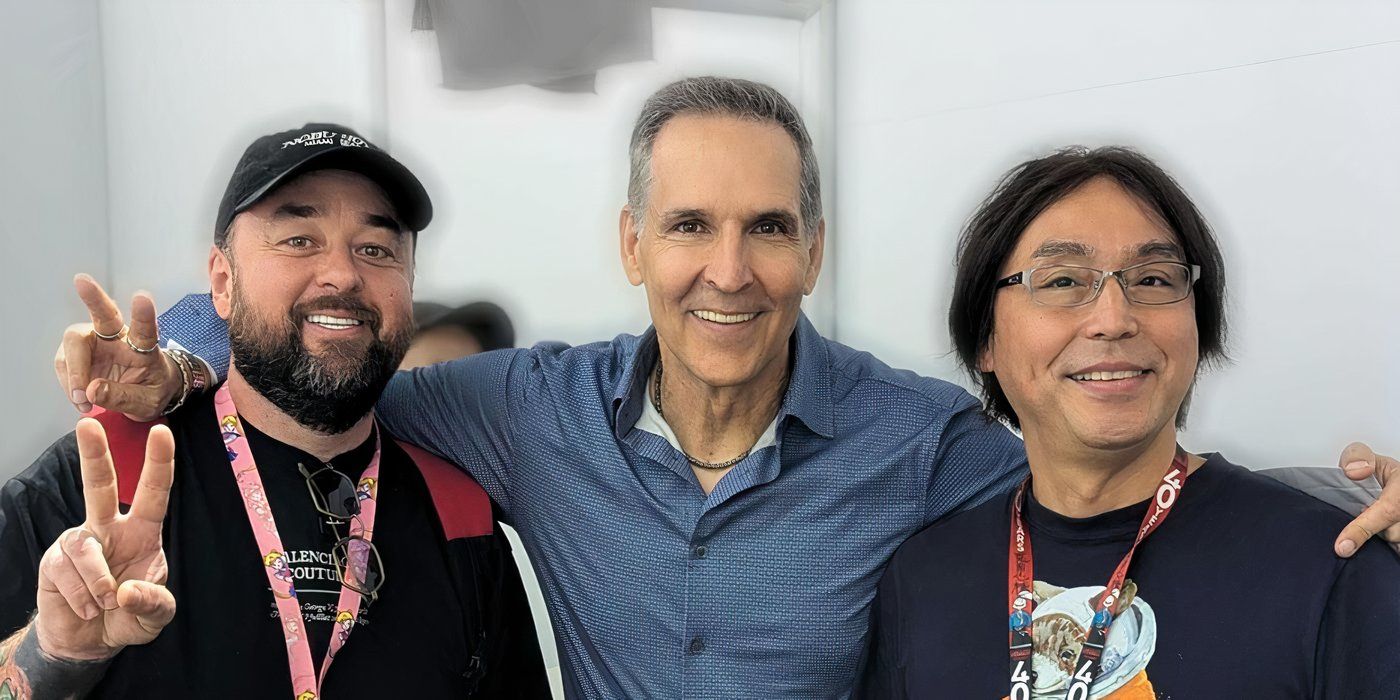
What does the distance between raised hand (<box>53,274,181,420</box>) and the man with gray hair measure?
59 mm

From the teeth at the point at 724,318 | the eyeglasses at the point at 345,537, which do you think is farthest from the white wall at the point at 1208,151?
the eyeglasses at the point at 345,537

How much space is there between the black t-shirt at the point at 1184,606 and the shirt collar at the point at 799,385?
0.38 meters

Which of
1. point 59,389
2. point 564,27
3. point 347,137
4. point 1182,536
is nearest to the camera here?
point 1182,536

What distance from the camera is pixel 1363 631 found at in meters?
1.27

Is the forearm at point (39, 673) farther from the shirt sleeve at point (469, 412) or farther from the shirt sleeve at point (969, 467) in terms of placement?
the shirt sleeve at point (969, 467)

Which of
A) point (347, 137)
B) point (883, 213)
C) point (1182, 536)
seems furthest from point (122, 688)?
point (883, 213)

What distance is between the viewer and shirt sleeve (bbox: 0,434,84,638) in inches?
60.4

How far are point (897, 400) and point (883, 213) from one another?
1.14 m

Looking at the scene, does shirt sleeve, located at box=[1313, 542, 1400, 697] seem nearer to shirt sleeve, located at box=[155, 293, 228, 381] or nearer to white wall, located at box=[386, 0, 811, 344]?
shirt sleeve, located at box=[155, 293, 228, 381]

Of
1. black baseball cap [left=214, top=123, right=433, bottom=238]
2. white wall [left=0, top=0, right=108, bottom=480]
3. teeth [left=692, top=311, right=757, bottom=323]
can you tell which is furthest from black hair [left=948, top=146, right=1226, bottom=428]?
white wall [left=0, top=0, right=108, bottom=480]

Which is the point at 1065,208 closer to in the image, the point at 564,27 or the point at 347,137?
the point at 347,137

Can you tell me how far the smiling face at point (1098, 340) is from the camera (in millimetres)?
1491

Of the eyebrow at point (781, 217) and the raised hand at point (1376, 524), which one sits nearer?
the raised hand at point (1376, 524)

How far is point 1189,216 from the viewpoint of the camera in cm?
158
